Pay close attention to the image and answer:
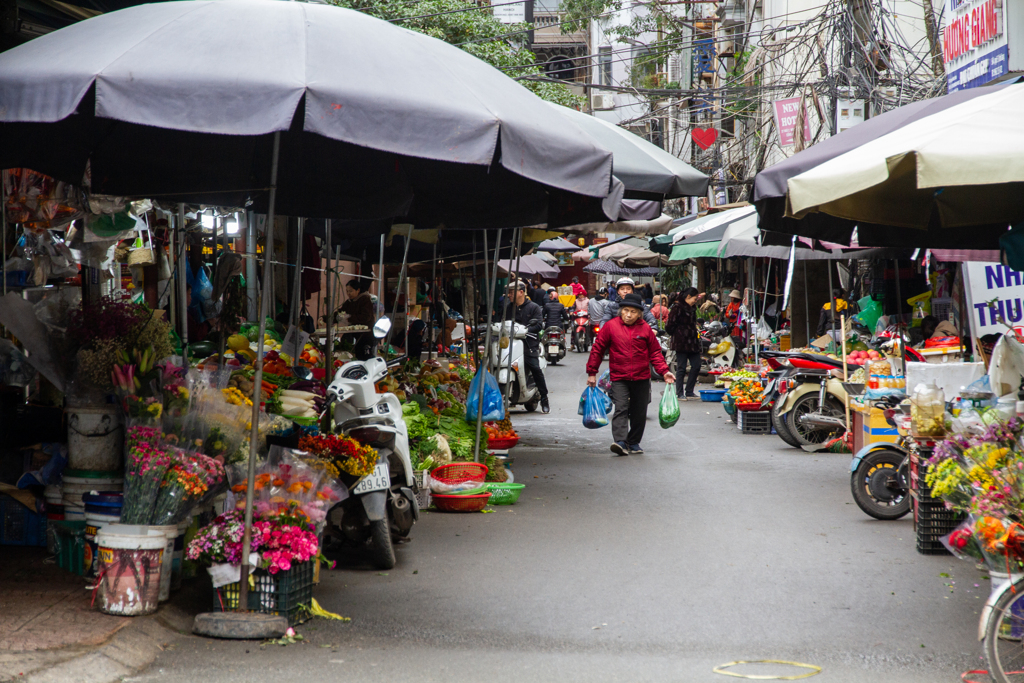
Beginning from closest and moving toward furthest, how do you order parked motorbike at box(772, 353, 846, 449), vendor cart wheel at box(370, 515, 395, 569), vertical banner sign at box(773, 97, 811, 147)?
vendor cart wheel at box(370, 515, 395, 569)
parked motorbike at box(772, 353, 846, 449)
vertical banner sign at box(773, 97, 811, 147)

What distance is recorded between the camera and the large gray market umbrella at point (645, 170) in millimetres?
9008

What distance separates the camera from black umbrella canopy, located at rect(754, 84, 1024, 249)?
6949 millimetres

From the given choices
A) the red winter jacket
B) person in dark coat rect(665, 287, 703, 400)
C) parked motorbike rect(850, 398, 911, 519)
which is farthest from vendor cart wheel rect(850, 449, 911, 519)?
person in dark coat rect(665, 287, 703, 400)

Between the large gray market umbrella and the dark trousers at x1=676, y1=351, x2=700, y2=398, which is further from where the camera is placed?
the dark trousers at x1=676, y1=351, x2=700, y2=398

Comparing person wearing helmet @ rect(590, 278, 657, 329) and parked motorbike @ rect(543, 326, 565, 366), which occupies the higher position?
person wearing helmet @ rect(590, 278, 657, 329)

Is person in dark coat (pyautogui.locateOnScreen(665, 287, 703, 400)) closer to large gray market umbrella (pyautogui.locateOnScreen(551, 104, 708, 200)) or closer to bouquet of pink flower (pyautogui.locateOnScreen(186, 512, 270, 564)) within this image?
large gray market umbrella (pyautogui.locateOnScreen(551, 104, 708, 200))

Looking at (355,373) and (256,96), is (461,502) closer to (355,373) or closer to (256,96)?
(355,373)

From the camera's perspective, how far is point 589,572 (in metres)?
6.48

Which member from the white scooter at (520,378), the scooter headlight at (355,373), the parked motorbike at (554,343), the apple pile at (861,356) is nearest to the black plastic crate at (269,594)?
the scooter headlight at (355,373)

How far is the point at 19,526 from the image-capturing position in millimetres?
6172

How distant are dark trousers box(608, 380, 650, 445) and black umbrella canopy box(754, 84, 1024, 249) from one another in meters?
3.06

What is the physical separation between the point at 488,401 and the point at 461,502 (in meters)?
1.31

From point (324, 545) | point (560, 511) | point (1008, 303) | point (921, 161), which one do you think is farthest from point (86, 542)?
point (1008, 303)

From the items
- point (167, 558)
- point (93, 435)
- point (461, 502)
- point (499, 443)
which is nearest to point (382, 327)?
point (93, 435)
